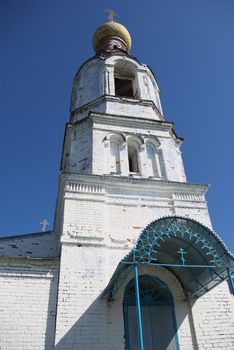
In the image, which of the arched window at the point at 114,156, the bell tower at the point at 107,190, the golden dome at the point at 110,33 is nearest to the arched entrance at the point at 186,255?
the bell tower at the point at 107,190

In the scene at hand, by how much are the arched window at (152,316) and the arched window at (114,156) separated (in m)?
3.93

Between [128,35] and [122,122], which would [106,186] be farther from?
[128,35]

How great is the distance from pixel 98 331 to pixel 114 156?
235 inches

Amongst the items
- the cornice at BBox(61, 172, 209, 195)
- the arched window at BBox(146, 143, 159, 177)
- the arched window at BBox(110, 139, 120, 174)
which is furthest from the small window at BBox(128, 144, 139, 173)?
the cornice at BBox(61, 172, 209, 195)

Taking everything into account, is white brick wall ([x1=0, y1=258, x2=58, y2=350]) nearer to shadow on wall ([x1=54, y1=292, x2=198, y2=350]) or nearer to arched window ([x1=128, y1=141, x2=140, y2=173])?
shadow on wall ([x1=54, y1=292, x2=198, y2=350])

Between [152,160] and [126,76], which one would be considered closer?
[152,160]

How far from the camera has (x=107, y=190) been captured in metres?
9.74

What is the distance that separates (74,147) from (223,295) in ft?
23.5

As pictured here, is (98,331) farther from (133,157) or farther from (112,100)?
(112,100)

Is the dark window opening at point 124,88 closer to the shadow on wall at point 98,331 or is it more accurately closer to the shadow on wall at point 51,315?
the shadow on wall at point 51,315

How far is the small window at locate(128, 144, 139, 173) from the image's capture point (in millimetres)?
11559

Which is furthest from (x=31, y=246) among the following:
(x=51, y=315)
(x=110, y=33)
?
(x=110, y=33)

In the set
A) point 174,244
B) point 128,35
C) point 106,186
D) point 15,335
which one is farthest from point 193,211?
point 128,35

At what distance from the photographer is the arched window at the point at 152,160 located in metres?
11.1
